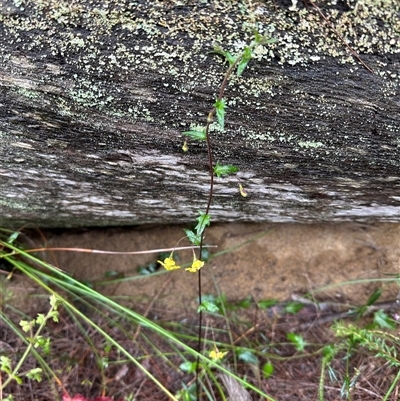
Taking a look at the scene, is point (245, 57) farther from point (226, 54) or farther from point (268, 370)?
point (268, 370)

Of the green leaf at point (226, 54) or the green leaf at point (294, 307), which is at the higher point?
the green leaf at point (226, 54)

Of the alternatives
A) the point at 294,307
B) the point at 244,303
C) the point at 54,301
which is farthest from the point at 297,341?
the point at 54,301

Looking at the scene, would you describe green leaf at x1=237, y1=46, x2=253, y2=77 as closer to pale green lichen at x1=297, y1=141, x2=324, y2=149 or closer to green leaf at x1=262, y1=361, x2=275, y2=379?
pale green lichen at x1=297, y1=141, x2=324, y2=149

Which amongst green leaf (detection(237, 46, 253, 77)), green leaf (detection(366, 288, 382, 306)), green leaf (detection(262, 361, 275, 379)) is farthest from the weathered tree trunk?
green leaf (detection(262, 361, 275, 379))

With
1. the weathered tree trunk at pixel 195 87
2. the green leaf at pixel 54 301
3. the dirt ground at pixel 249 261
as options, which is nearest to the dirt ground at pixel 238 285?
the dirt ground at pixel 249 261

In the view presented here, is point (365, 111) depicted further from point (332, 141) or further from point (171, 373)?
point (171, 373)

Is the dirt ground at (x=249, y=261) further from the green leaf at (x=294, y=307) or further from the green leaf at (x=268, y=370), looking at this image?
the green leaf at (x=268, y=370)
